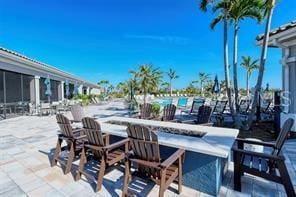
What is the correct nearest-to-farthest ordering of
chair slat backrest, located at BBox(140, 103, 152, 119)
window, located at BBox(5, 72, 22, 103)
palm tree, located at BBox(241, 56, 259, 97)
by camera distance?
chair slat backrest, located at BBox(140, 103, 152, 119) < window, located at BBox(5, 72, 22, 103) < palm tree, located at BBox(241, 56, 259, 97)

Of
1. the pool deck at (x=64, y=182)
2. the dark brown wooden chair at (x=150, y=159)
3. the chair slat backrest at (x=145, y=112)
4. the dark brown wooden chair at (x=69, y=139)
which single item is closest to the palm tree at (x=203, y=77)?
the chair slat backrest at (x=145, y=112)

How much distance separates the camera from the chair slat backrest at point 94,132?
310 centimetres

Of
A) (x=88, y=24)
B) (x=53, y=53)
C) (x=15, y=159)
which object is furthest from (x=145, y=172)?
(x=53, y=53)

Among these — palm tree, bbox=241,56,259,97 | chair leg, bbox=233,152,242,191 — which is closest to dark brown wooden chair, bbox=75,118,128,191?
chair leg, bbox=233,152,242,191

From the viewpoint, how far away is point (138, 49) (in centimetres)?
3234

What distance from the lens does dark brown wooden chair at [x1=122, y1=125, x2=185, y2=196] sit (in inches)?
96.1

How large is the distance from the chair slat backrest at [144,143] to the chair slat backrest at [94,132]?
2.09 feet

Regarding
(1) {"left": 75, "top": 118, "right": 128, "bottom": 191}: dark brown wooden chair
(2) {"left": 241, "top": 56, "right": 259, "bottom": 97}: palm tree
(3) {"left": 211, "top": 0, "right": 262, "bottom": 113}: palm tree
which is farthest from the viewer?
(2) {"left": 241, "top": 56, "right": 259, "bottom": 97}: palm tree

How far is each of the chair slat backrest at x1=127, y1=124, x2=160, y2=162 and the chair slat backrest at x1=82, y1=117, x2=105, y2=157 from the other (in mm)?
637

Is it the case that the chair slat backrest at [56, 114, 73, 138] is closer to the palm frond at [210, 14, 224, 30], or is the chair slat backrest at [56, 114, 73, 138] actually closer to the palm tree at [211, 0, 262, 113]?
the palm tree at [211, 0, 262, 113]

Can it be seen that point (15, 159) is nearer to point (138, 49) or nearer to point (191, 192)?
point (191, 192)

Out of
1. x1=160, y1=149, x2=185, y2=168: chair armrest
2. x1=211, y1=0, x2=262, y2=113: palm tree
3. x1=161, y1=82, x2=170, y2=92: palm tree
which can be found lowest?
x1=160, y1=149, x2=185, y2=168: chair armrest

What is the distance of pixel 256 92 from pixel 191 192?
15.0 feet

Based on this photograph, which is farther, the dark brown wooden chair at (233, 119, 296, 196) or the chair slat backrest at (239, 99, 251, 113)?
the chair slat backrest at (239, 99, 251, 113)
